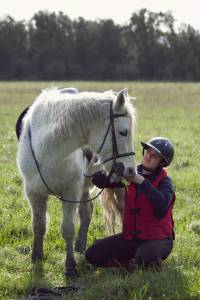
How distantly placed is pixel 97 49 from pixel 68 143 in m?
71.8

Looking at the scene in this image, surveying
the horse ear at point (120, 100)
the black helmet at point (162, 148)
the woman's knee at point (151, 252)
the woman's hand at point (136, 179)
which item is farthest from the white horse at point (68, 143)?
the woman's knee at point (151, 252)

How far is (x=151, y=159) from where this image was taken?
490cm

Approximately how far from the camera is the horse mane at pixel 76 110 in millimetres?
4434

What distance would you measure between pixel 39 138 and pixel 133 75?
6493cm

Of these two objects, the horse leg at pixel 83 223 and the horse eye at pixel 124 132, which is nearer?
the horse eye at pixel 124 132

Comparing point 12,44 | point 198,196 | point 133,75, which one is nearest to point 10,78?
point 12,44

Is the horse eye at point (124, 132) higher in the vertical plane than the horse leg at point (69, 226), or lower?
higher

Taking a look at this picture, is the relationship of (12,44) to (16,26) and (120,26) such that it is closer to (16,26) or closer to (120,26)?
(16,26)

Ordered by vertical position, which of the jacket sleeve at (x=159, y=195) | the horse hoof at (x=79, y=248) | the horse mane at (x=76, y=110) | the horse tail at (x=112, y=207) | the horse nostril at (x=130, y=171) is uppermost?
the horse mane at (x=76, y=110)

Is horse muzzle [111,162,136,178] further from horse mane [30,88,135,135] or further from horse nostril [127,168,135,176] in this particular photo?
horse mane [30,88,135,135]

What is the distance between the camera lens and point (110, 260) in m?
5.20

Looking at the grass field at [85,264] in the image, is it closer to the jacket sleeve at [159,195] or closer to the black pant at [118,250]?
the black pant at [118,250]

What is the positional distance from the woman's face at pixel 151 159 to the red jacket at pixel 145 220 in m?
0.14

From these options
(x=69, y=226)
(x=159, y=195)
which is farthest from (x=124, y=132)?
(x=69, y=226)
